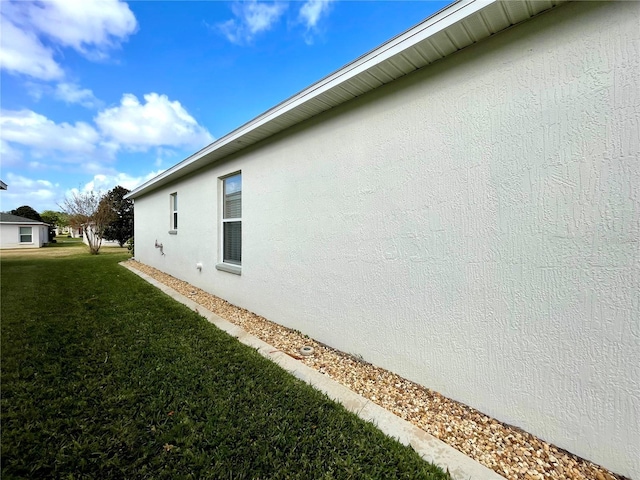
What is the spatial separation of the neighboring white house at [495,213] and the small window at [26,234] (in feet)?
107

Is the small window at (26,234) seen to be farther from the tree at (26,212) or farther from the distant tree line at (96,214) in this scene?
the tree at (26,212)

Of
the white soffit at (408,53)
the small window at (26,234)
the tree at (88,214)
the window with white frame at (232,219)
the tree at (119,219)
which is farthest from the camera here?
the tree at (119,219)

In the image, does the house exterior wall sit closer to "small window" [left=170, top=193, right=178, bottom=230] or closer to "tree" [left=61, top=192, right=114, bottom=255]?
"tree" [left=61, top=192, right=114, bottom=255]

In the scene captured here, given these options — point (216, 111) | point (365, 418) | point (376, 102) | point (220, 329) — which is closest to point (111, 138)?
point (216, 111)

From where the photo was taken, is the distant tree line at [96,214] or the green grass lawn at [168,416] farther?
the distant tree line at [96,214]

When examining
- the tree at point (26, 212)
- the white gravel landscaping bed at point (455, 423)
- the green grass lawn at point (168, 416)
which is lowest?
the white gravel landscaping bed at point (455, 423)

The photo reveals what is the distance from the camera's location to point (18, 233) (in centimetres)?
2386

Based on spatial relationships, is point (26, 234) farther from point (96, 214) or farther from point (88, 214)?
point (96, 214)

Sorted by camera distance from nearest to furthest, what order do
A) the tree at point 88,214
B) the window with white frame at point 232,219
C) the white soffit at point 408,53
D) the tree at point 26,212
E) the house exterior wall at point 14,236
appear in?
the white soffit at point 408,53, the window with white frame at point 232,219, the tree at point 88,214, the house exterior wall at point 14,236, the tree at point 26,212

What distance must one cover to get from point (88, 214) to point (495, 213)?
83.6 feet

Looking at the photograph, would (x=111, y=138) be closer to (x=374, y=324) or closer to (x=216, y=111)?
(x=216, y=111)

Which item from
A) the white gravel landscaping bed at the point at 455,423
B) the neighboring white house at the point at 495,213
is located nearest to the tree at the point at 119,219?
the neighboring white house at the point at 495,213

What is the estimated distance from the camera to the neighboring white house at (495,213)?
171 centimetres

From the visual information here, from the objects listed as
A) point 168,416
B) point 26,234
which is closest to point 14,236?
point 26,234
